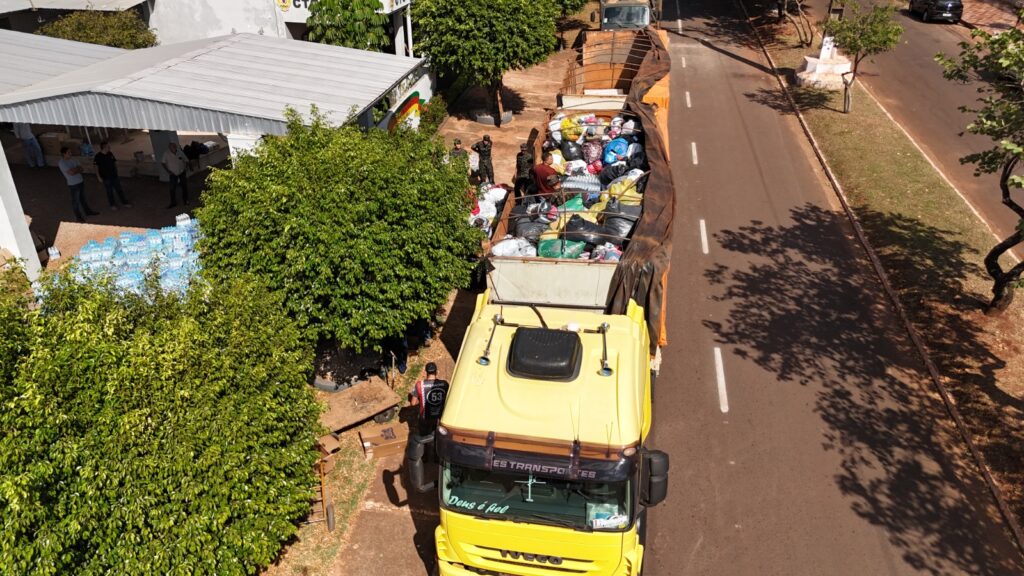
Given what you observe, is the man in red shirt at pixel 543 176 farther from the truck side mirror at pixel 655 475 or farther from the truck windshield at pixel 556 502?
the truck windshield at pixel 556 502

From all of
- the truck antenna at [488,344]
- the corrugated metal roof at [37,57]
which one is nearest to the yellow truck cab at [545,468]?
Result: the truck antenna at [488,344]

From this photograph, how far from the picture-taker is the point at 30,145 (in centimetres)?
2045

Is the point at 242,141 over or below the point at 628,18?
below

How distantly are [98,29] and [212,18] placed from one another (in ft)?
14.0

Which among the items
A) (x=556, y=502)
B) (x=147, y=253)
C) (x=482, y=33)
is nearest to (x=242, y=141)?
(x=147, y=253)

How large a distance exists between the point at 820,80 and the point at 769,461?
20825 mm

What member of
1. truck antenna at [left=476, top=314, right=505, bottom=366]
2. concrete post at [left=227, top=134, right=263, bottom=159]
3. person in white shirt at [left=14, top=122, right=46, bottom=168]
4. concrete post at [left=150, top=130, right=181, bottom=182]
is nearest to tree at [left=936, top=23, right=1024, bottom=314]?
truck antenna at [left=476, top=314, right=505, bottom=366]

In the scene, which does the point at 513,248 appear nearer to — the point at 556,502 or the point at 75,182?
the point at 556,502

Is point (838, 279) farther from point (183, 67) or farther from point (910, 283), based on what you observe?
point (183, 67)

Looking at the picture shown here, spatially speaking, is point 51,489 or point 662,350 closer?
point 51,489

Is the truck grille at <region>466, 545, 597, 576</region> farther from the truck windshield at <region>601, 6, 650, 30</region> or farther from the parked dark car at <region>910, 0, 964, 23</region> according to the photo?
the parked dark car at <region>910, 0, 964, 23</region>

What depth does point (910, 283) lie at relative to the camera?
15.4 m

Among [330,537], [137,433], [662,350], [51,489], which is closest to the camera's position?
[51,489]

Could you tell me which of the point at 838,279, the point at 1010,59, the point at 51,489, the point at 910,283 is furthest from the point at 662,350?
the point at 51,489
